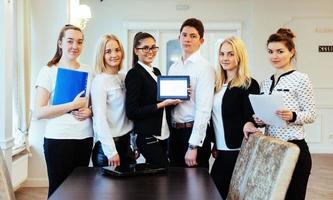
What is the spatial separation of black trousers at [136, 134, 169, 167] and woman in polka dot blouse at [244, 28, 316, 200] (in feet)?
1.68

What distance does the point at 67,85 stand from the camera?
2.33m

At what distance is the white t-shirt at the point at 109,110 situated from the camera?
2309 millimetres

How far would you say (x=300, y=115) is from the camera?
2129mm

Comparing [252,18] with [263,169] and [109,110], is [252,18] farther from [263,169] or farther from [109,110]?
[263,169]

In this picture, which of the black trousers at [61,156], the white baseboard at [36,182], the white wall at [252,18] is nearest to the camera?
the black trousers at [61,156]

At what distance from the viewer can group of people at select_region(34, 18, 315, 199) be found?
2299 millimetres

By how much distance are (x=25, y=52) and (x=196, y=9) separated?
13.7 ft

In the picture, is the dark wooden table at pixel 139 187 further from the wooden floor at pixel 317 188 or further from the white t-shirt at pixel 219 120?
the wooden floor at pixel 317 188

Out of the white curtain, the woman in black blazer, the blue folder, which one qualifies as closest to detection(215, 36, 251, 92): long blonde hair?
the woman in black blazer

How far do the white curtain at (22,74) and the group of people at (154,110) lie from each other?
79.7 inches

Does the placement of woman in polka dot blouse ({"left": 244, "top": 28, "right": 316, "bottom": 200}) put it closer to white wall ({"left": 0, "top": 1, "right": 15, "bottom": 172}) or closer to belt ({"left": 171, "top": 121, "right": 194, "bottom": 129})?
belt ({"left": 171, "top": 121, "right": 194, "bottom": 129})

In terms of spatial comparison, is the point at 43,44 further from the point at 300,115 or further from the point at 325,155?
the point at 325,155

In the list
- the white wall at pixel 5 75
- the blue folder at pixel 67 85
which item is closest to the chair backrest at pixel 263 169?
the blue folder at pixel 67 85

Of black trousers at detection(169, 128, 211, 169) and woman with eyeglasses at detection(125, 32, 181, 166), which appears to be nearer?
woman with eyeglasses at detection(125, 32, 181, 166)
